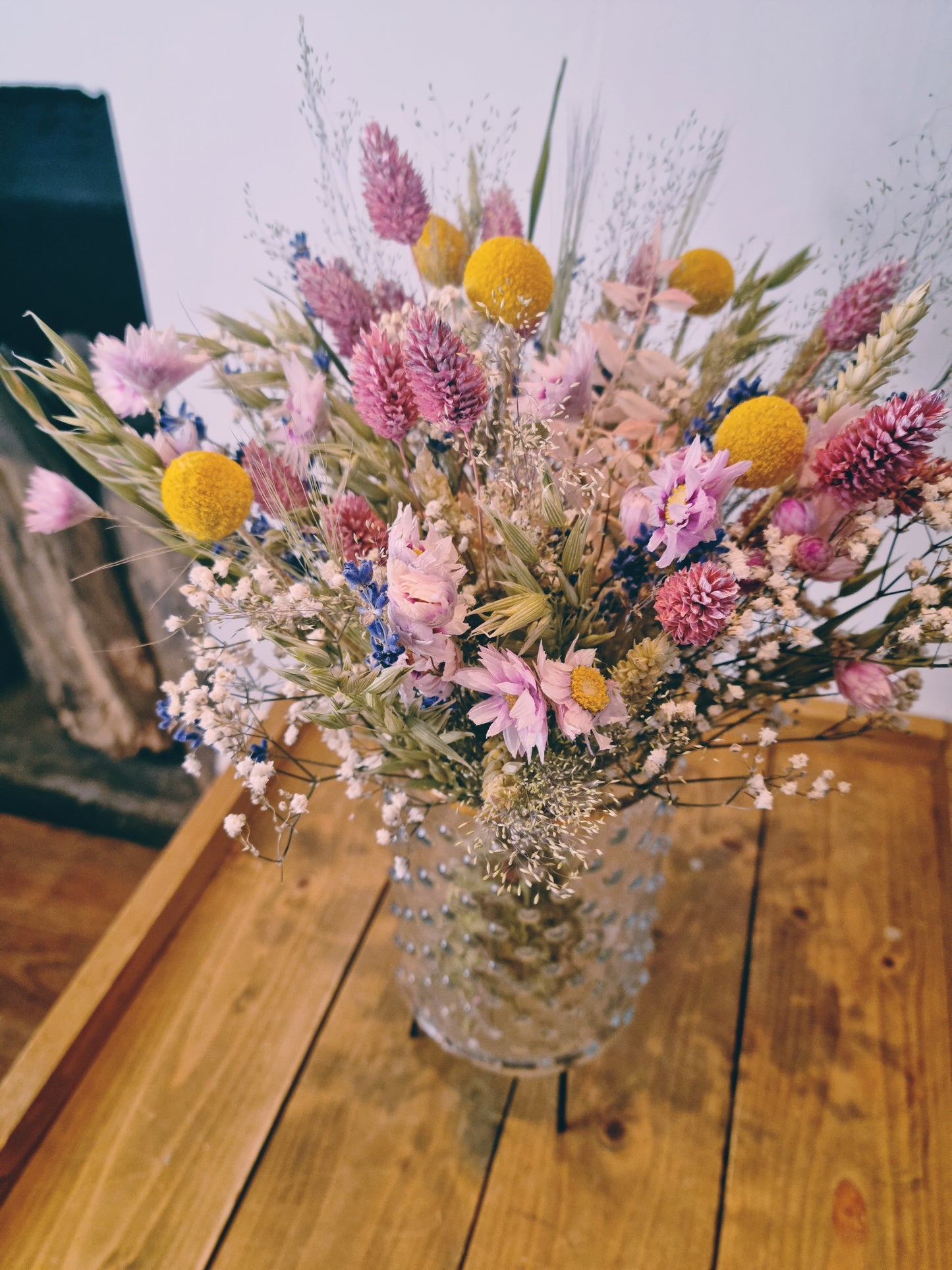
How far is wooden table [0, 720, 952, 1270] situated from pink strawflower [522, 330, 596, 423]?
24.6 inches

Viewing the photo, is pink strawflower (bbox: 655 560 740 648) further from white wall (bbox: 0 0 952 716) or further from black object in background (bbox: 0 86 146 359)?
black object in background (bbox: 0 86 146 359)

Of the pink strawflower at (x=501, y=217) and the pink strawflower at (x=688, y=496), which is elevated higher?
the pink strawflower at (x=501, y=217)

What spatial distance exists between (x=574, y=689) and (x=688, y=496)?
0.12 metres

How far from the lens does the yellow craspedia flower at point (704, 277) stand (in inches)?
24.3

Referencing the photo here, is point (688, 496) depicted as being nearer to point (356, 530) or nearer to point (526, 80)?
point (356, 530)

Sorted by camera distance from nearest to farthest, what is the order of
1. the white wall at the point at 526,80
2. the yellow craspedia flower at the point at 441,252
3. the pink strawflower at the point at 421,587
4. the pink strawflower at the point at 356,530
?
the pink strawflower at the point at 421,587
the pink strawflower at the point at 356,530
the yellow craspedia flower at the point at 441,252
the white wall at the point at 526,80

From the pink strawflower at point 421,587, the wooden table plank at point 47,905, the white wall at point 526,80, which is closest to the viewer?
the pink strawflower at point 421,587

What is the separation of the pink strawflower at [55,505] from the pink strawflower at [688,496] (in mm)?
394

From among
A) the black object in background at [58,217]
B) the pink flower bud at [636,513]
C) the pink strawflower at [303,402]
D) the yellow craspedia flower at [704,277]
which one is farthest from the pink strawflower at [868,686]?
the black object in background at [58,217]

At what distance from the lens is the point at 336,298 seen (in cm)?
59

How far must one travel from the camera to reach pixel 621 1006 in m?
0.80

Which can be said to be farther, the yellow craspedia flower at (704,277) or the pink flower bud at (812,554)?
the yellow craspedia flower at (704,277)

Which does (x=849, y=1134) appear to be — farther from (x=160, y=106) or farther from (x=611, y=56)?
(x=160, y=106)

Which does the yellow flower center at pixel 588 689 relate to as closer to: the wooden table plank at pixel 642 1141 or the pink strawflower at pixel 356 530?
the pink strawflower at pixel 356 530
